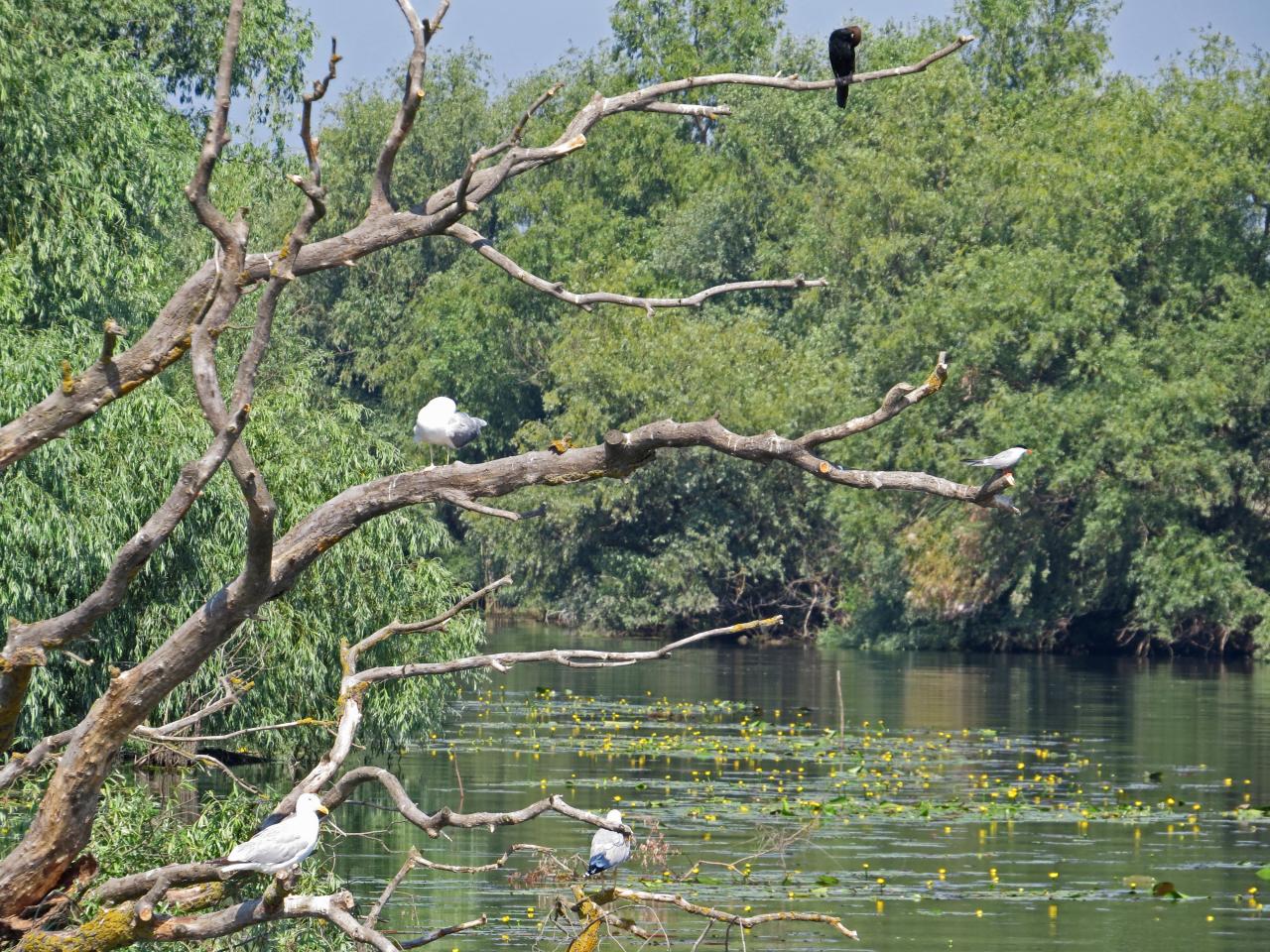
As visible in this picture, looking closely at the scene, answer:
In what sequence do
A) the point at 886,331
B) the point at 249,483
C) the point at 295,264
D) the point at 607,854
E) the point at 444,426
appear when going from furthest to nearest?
the point at 886,331 → the point at 607,854 → the point at 444,426 → the point at 295,264 → the point at 249,483

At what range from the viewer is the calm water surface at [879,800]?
17.0 metres

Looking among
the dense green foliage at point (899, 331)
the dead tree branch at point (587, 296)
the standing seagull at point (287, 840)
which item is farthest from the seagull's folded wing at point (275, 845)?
the dense green foliage at point (899, 331)

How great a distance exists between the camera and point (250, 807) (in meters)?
12.0

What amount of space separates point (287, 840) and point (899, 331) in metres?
41.7

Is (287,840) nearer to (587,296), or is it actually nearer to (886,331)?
(587,296)

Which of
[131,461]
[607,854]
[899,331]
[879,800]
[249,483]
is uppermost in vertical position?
[899,331]

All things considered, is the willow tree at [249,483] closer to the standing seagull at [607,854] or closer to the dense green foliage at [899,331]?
the standing seagull at [607,854]

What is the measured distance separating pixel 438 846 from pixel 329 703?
8.53 feet

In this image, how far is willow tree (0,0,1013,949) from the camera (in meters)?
7.23

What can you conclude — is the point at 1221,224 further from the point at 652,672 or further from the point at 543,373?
the point at 543,373

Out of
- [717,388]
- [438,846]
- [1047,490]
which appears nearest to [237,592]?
[438,846]

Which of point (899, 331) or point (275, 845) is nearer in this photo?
point (275, 845)

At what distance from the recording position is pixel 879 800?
23375 millimetres

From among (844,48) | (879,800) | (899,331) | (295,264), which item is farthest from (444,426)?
(899,331)
